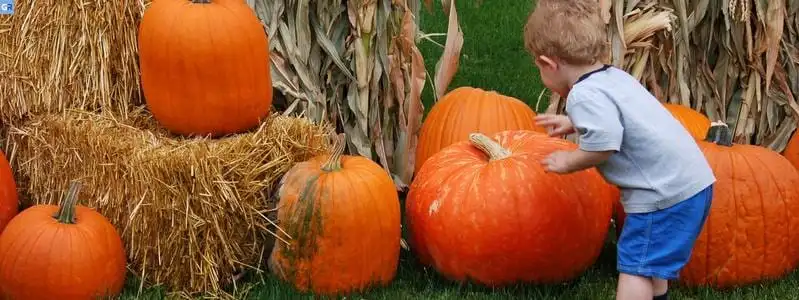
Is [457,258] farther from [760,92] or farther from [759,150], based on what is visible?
[760,92]

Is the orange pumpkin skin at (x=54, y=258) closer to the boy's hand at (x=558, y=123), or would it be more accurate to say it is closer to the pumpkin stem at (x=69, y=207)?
the pumpkin stem at (x=69, y=207)

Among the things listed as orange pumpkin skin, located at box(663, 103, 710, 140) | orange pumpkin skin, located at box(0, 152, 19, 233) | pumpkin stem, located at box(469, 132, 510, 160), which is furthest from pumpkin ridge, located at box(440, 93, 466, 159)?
orange pumpkin skin, located at box(0, 152, 19, 233)

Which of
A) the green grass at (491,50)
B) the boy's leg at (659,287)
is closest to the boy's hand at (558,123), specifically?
the boy's leg at (659,287)

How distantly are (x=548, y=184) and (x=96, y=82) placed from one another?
6.46ft

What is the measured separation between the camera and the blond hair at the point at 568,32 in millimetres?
3625

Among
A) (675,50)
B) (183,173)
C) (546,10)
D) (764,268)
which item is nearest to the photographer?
(546,10)

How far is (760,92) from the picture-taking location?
5285mm

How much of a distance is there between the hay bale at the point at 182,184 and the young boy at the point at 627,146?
3.80 ft

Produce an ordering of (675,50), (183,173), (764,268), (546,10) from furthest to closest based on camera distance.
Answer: (675,50), (764,268), (183,173), (546,10)

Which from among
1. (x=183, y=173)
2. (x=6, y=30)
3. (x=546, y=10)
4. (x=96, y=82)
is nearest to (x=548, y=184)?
(x=546, y=10)

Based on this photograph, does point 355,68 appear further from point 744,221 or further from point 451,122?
point 744,221

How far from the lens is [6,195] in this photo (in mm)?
4406

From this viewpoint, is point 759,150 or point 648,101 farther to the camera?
point 759,150

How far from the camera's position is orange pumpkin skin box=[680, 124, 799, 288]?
167 inches
